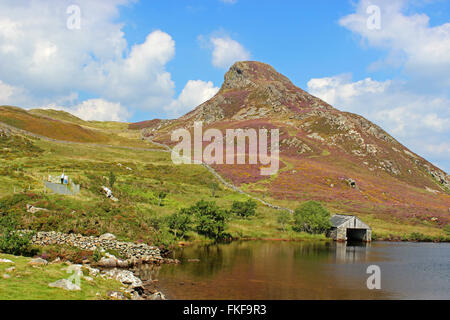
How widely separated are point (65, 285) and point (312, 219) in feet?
165

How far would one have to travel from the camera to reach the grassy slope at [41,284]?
16656 millimetres

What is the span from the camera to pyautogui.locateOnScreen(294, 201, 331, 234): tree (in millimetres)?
62219

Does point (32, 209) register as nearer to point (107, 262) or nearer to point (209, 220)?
point (107, 262)

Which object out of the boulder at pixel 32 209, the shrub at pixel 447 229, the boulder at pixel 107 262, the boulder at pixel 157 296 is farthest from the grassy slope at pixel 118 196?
the shrub at pixel 447 229

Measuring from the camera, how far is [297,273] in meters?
34.5

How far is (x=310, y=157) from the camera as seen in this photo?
144 metres

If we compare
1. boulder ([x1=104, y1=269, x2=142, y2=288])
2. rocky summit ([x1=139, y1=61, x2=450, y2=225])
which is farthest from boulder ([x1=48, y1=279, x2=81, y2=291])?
rocky summit ([x1=139, y1=61, x2=450, y2=225])

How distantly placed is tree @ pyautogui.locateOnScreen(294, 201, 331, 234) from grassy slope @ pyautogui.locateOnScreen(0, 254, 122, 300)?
147 ft

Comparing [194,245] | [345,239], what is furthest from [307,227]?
[194,245]

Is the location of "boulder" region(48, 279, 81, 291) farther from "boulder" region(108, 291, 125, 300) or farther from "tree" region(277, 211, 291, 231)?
"tree" region(277, 211, 291, 231)

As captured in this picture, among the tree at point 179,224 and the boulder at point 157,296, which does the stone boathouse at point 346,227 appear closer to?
the tree at point 179,224

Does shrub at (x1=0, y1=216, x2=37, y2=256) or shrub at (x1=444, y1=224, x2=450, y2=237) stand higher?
shrub at (x1=0, y1=216, x2=37, y2=256)
